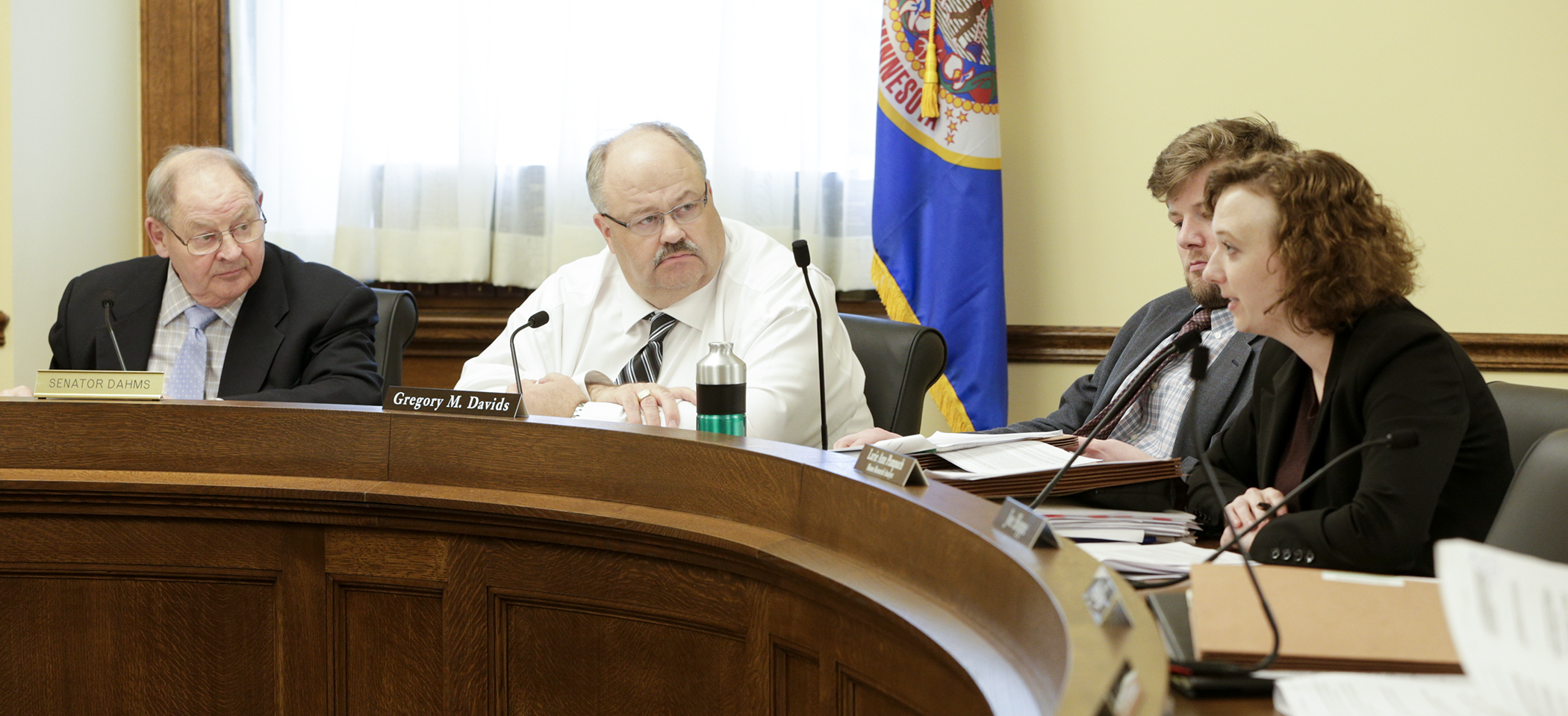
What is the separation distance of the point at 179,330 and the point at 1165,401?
214 centimetres

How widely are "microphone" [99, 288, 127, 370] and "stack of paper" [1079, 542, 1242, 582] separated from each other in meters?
1.91

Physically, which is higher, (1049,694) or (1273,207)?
(1273,207)

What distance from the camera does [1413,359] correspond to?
144 cm

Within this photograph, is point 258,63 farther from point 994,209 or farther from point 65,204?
point 994,209

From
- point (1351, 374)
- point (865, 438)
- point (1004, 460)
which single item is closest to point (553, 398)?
point (865, 438)

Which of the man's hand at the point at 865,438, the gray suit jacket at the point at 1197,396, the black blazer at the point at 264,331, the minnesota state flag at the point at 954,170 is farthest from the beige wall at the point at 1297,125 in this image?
the black blazer at the point at 264,331

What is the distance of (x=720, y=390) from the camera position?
1871 millimetres

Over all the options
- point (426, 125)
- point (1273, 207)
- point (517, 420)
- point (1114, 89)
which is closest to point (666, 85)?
point (426, 125)

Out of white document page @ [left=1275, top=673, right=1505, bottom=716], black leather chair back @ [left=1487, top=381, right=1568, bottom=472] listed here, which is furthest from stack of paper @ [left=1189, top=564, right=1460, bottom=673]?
black leather chair back @ [left=1487, top=381, right=1568, bottom=472]

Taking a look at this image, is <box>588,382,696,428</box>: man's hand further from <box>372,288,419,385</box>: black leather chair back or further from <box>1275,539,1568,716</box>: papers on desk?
<box>1275,539,1568,716</box>: papers on desk

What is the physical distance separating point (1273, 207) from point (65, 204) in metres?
3.57

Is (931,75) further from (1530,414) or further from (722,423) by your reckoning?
(1530,414)

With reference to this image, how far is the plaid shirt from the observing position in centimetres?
222

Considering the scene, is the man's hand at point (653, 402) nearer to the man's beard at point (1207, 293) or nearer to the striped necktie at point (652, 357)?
the striped necktie at point (652, 357)
